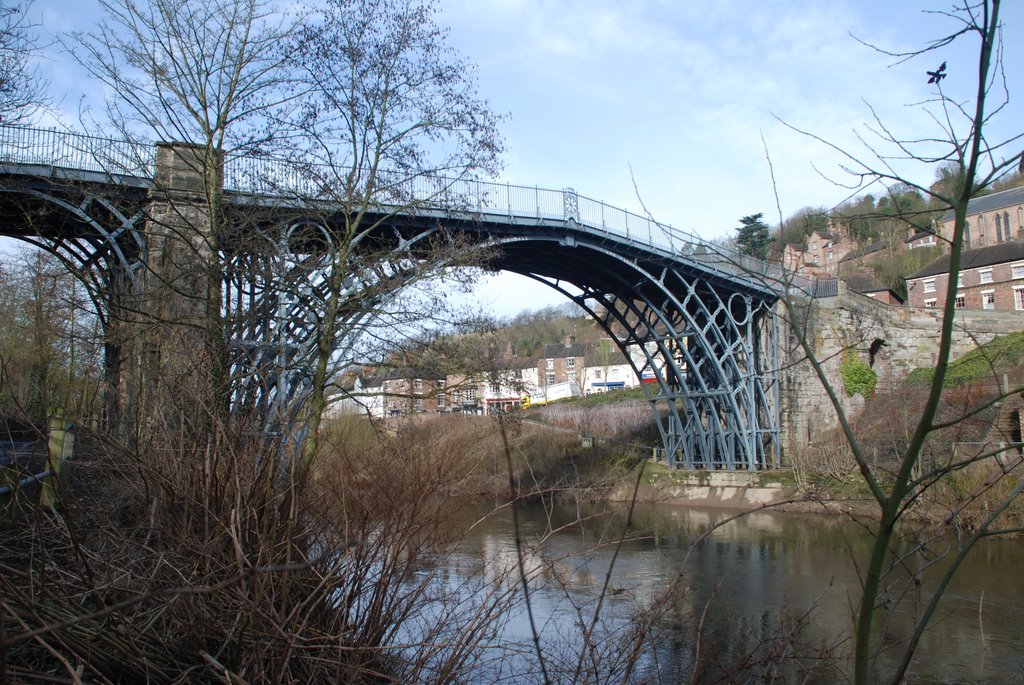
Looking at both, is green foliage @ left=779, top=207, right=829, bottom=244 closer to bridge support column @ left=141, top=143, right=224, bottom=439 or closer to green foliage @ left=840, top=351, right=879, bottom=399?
bridge support column @ left=141, top=143, right=224, bottom=439

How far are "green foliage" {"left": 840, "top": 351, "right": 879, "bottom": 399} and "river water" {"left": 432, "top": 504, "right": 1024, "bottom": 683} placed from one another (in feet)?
27.7

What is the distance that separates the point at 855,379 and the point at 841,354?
128 centimetres

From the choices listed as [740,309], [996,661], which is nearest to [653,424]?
[740,309]

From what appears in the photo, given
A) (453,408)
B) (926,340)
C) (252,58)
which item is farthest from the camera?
(926,340)

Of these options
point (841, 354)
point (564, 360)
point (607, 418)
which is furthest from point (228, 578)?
point (564, 360)

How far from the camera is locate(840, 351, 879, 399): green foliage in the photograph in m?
27.3

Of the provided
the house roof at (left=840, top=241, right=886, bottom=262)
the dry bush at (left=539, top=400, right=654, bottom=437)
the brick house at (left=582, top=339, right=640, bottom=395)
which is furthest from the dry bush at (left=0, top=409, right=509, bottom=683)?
the brick house at (left=582, top=339, right=640, bottom=395)

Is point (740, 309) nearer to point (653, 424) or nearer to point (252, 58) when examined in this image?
point (653, 424)

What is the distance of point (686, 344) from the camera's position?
80.6 ft

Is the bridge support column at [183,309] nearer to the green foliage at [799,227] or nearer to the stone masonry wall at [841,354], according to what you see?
the green foliage at [799,227]

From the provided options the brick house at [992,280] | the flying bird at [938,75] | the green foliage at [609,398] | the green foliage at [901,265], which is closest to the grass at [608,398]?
the green foliage at [609,398]

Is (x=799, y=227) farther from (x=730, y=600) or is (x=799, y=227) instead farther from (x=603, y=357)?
(x=603, y=357)

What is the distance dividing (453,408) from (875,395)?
1920 cm

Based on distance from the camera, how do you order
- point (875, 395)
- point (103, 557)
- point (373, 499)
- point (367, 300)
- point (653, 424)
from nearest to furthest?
point (103, 557) → point (373, 499) → point (367, 300) → point (875, 395) → point (653, 424)
